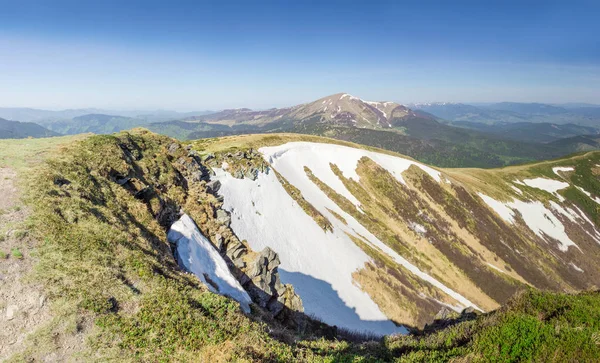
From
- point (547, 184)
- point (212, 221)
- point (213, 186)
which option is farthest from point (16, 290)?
point (547, 184)

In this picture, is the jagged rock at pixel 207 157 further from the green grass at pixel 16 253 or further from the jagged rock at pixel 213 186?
the green grass at pixel 16 253

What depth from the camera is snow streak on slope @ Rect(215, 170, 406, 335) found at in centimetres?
3988

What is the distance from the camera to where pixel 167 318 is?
39.4 ft

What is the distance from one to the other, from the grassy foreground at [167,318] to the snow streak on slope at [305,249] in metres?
23.9

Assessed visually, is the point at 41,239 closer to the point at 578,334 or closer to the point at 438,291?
the point at 578,334

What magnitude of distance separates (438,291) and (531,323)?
50792mm

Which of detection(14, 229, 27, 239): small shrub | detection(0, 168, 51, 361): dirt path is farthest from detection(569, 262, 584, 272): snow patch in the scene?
detection(14, 229, 27, 239): small shrub

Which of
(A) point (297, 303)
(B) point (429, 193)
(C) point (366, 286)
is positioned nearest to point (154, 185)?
(A) point (297, 303)

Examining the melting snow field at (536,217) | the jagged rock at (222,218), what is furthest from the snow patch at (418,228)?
the jagged rock at (222,218)

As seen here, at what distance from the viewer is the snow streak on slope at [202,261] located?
22.0m

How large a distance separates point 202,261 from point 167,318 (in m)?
12.3

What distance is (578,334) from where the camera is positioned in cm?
1019

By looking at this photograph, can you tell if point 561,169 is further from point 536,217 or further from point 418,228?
point 418,228

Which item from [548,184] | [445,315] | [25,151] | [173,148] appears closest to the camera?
[25,151]
